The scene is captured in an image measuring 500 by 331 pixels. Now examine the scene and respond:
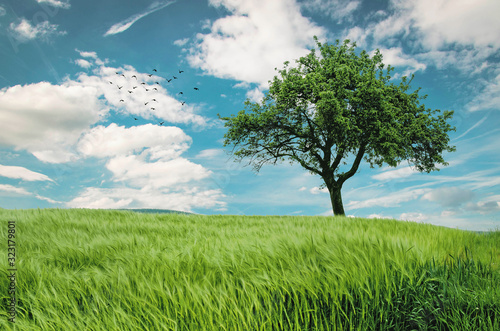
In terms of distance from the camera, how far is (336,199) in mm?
20047

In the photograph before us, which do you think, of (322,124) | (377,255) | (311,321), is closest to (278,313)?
(311,321)

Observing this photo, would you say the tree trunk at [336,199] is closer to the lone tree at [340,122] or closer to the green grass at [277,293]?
the lone tree at [340,122]

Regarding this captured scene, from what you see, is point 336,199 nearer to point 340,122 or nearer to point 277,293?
point 340,122

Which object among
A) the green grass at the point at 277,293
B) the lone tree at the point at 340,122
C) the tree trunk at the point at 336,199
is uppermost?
the lone tree at the point at 340,122

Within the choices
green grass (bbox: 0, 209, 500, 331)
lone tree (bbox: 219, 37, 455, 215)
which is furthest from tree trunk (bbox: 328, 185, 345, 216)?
green grass (bbox: 0, 209, 500, 331)

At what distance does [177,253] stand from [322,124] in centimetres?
1612

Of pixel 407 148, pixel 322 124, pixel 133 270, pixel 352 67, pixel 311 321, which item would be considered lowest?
pixel 311 321

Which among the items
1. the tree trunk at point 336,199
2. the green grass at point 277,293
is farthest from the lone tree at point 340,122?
the green grass at point 277,293

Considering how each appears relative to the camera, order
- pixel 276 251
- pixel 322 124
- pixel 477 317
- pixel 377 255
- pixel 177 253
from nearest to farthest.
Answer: pixel 477 317, pixel 377 255, pixel 276 251, pixel 177 253, pixel 322 124

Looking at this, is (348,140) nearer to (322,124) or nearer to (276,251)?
(322,124)

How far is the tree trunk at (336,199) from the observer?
19.9 m

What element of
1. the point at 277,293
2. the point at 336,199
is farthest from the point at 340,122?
the point at 277,293

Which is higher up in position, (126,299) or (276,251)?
(276,251)

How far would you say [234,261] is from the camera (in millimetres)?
3139
